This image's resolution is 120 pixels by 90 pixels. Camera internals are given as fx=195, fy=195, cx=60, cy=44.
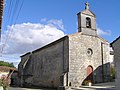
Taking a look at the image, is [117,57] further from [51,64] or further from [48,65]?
[48,65]

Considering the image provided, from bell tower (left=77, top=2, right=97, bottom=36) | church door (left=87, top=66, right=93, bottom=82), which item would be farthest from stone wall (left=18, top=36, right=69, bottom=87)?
church door (left=87, top=66, right=93, bottom=82)

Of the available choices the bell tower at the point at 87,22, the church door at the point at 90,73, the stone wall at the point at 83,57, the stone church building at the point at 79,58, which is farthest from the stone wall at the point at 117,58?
the bell tower at the point at 87,22

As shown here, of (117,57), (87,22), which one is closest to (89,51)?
(87,22)

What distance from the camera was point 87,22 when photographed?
1101 inches

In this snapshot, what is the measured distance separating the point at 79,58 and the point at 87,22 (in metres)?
5.63

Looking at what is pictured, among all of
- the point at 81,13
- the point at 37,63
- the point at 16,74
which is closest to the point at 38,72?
the point at 37,63

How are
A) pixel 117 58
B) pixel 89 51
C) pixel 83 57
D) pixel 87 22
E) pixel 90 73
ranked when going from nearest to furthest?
pixel 117 58, pixel 83 57, pixel 90 73, pixel 89 51, pixel 87 22

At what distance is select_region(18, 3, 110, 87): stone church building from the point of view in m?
25.0

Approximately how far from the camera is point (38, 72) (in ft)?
110

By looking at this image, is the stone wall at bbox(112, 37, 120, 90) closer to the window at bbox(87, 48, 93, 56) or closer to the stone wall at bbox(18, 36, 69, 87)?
the stone wall at bbox(18, 36, 69, 87)

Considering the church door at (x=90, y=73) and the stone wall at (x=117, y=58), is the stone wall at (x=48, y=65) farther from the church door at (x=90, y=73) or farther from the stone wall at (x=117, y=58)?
the stone wall at (x=117, y=58)

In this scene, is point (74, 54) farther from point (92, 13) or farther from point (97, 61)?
point (92, 13)

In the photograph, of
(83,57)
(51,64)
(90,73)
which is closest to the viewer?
(83,57)

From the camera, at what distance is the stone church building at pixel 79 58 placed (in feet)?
82.2
